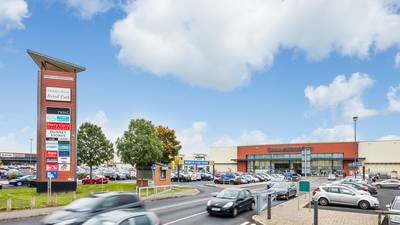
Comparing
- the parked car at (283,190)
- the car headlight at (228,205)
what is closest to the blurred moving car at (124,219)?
the car headlight at (228,205)

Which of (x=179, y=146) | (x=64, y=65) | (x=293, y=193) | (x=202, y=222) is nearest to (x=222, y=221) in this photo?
(x=202, y=222)

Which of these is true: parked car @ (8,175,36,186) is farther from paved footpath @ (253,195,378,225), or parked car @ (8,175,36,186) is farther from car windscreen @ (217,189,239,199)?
paved footpath @ (253,195,378,225)

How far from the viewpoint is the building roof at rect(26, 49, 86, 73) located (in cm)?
3665

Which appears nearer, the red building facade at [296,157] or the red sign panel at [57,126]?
the red sign panel at [57,126]

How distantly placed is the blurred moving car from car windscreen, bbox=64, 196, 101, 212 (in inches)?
191

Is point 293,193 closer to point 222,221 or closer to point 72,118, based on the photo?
point 222,221

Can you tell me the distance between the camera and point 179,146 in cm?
7669

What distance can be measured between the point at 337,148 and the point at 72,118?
71.8 m

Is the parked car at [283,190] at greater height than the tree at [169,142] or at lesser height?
lesser

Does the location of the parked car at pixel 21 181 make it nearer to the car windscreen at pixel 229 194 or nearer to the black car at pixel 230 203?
the car windscreen at pixel 229 194

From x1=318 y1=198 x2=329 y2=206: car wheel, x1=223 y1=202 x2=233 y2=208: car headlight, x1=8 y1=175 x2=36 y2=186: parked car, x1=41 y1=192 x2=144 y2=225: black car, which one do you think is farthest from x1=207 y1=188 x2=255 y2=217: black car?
x1=8 y1=175 x2=36 y2=186: parked car

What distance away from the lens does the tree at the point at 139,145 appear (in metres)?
42.4

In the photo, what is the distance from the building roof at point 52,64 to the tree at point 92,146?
1528 centimetres

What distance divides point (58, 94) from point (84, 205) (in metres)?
24.8
